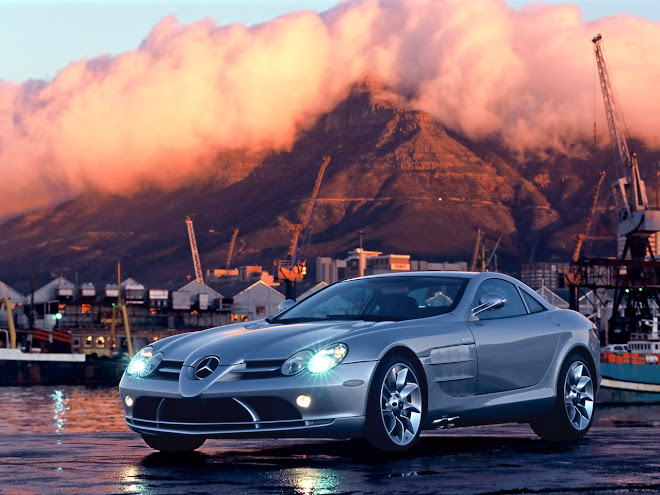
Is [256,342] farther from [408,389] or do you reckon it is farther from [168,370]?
[408,389]

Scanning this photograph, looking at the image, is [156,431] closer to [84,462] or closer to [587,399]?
[84,462]

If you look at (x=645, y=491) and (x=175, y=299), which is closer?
(x=645, y=491)

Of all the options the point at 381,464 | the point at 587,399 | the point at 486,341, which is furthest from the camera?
the point at 587,399

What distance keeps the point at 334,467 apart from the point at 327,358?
90 cm

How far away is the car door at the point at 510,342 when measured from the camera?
11305 mm

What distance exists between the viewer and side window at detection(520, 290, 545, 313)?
12461 mm

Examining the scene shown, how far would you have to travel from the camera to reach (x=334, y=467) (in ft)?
31.5

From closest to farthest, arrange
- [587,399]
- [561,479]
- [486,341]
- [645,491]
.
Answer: [645,491]
[561,479]
[486,341]
[587,399]

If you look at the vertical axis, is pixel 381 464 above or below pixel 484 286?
below

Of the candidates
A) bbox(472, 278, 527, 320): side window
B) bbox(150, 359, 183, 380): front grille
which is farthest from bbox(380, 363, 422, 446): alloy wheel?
bbox(150, 359, 183, 380): front grille

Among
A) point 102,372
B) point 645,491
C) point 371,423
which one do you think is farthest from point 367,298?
point 102,372

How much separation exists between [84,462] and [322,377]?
220cm

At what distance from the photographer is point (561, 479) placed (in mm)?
8766

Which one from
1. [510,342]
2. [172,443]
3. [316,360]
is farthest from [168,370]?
[510,342]
